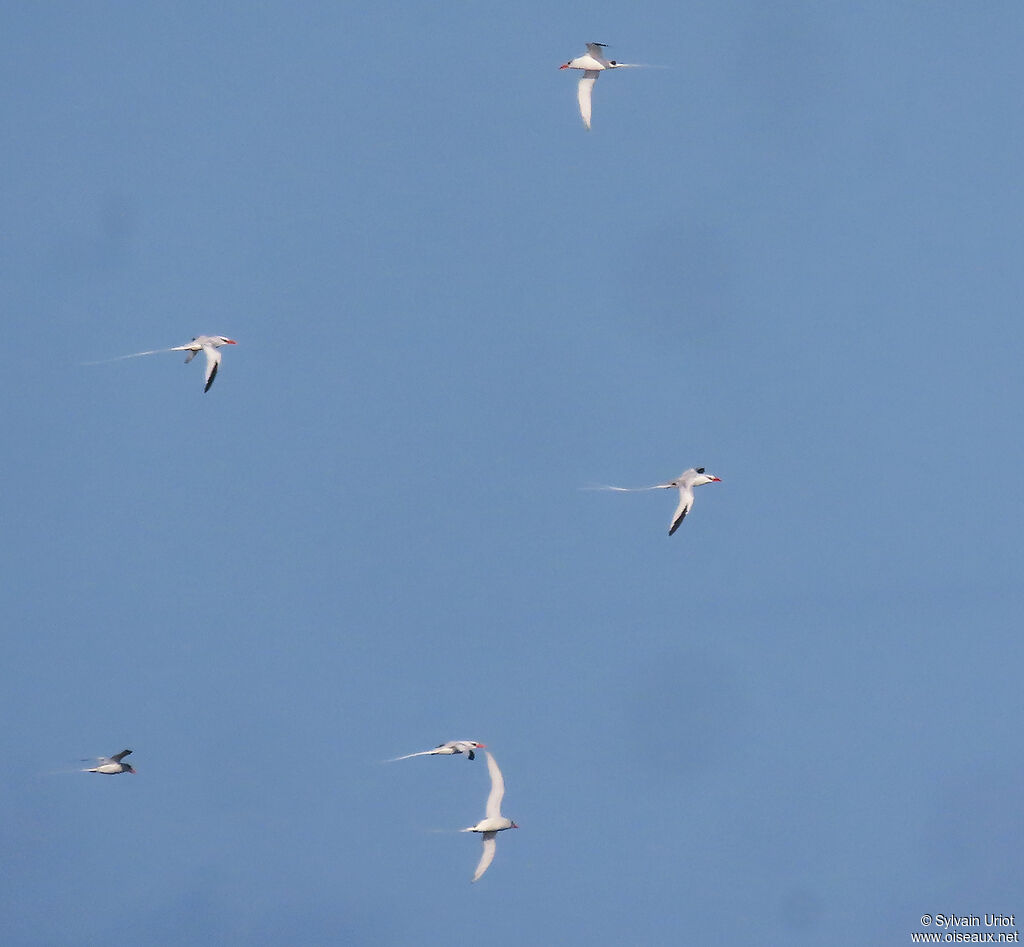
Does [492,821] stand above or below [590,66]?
below

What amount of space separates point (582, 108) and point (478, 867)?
26407mm

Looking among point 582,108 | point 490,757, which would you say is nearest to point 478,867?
point 490,757

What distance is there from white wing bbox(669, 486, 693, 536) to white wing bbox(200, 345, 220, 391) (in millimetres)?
17084

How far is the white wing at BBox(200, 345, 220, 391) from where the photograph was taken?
77.5 m

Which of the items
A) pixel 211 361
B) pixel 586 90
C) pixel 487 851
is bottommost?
pixel 487 851

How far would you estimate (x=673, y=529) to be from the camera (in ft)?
244

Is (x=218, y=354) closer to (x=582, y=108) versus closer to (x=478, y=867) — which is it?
(x=582, y=108)

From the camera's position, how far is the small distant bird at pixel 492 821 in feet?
245

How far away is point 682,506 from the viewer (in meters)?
76.3

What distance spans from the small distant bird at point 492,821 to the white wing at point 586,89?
22537mm

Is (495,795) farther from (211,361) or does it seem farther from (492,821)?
(211,361)

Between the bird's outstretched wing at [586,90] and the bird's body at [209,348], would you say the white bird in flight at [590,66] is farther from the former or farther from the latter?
the bird's body at [209,348]

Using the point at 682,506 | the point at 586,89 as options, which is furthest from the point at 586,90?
the point at 682,506

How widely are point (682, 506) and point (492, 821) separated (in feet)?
42.0
